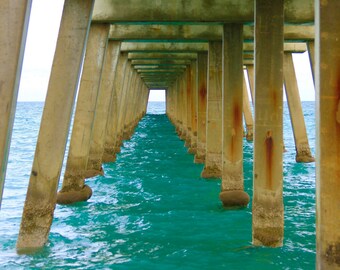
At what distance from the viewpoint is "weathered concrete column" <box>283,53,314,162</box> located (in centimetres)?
1483

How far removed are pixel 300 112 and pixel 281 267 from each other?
9924mm

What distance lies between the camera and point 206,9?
30.2 feet

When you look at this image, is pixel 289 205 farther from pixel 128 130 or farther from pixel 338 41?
pixel 128 130

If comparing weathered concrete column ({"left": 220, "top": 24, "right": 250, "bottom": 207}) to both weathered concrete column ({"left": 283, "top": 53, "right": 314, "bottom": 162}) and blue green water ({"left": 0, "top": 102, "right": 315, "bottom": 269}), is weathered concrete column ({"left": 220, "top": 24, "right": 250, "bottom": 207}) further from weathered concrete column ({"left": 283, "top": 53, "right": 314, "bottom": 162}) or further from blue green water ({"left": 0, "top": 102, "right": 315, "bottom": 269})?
weathered concrete column ({"left": 283, "top": 53, "right": 314, "bottom": 162})

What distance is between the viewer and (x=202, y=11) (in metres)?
9.22

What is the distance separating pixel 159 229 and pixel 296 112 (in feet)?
28.6

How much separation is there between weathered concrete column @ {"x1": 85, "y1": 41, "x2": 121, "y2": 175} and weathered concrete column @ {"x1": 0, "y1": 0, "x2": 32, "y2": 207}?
8032 millimetres

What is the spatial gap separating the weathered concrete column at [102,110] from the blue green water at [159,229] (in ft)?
1.63

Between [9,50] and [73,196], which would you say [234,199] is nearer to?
[73,196]

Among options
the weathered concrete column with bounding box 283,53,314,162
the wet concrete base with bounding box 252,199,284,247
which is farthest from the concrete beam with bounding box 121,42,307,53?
the wet concrete base with bounding box 252,199,284,247

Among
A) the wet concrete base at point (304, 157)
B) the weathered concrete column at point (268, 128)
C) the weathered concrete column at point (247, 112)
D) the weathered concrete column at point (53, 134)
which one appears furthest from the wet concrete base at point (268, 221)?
the weathered concrete column at point (247, 112)

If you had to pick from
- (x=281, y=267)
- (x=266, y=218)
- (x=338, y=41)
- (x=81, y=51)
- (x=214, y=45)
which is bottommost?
(x=281, y=267)

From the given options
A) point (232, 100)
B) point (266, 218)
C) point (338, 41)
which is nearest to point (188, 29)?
A: point (232, 100)

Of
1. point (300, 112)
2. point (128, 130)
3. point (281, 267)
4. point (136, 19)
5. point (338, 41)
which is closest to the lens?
point (338, 41)
